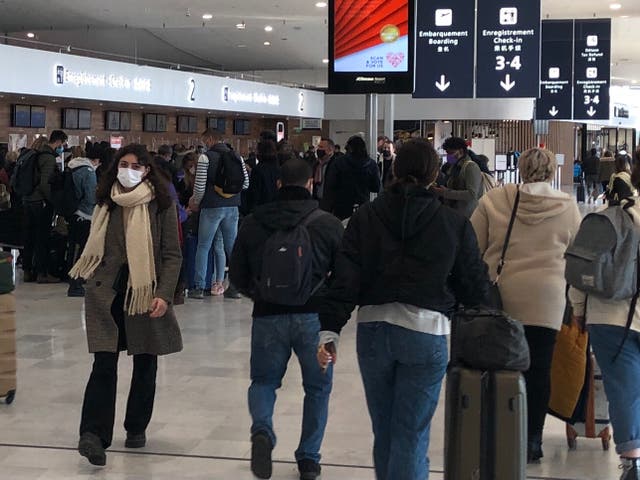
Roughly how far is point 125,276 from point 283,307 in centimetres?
87

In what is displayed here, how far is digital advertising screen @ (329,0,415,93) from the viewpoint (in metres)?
10.7

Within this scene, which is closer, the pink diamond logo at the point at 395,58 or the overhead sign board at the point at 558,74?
the pink diamond logo at the point at 395,58

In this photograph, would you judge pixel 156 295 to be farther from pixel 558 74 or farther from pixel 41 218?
pixel 558 74

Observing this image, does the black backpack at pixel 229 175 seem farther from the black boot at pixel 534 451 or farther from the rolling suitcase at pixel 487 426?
the rolling suitcase at pixel 487 426

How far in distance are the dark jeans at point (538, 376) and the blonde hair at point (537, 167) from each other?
70 cm

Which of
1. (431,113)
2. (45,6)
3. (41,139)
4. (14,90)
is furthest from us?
(431,113)

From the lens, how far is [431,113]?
35.1 m

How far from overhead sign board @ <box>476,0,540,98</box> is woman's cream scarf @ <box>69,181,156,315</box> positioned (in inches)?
374

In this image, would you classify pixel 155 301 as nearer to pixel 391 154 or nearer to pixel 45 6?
pixel 391 154

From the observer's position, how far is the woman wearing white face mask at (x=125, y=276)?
4723 millimetres

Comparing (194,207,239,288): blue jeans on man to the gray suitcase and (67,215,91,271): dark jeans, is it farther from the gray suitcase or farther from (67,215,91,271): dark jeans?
the gray suitcase

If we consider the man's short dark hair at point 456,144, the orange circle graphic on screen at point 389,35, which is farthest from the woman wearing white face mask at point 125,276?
the orange circle graphic on screen at point 389,35

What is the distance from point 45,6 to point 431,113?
15747 millimetres

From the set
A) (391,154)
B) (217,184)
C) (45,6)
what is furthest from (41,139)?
(45,6)
